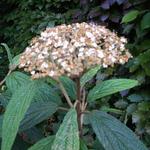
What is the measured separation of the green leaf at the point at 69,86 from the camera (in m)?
1.33

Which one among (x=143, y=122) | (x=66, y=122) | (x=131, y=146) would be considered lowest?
A: (x=143, y=122)

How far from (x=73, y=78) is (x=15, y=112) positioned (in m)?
0.18

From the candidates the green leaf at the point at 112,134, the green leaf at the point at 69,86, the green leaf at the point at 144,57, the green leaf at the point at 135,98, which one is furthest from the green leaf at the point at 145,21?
the green leaf at the point at 112,134

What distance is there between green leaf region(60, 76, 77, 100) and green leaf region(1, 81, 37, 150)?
0.19m

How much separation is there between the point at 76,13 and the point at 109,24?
432mm

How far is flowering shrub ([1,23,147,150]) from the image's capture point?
1.11m

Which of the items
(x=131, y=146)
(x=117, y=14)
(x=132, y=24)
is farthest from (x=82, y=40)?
(x=117, y=14)

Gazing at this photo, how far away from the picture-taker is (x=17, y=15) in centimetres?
502

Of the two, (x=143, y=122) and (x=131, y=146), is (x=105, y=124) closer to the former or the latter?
(x=131, y=146)

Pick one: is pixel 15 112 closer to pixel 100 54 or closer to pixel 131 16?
pixel 100 54

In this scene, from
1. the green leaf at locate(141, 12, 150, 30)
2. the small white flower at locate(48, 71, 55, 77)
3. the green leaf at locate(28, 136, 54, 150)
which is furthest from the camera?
the green leaf at locate(141, 12, 150, 30)

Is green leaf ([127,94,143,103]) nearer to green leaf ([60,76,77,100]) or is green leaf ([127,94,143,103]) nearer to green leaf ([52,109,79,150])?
green leaf ([60,76,77,100])

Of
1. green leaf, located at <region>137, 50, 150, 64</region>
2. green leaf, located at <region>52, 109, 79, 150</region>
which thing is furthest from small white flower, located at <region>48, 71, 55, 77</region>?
green leaf, located at <region>137, 50, 150, 64</region>

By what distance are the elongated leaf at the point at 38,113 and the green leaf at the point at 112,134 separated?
122 mm
